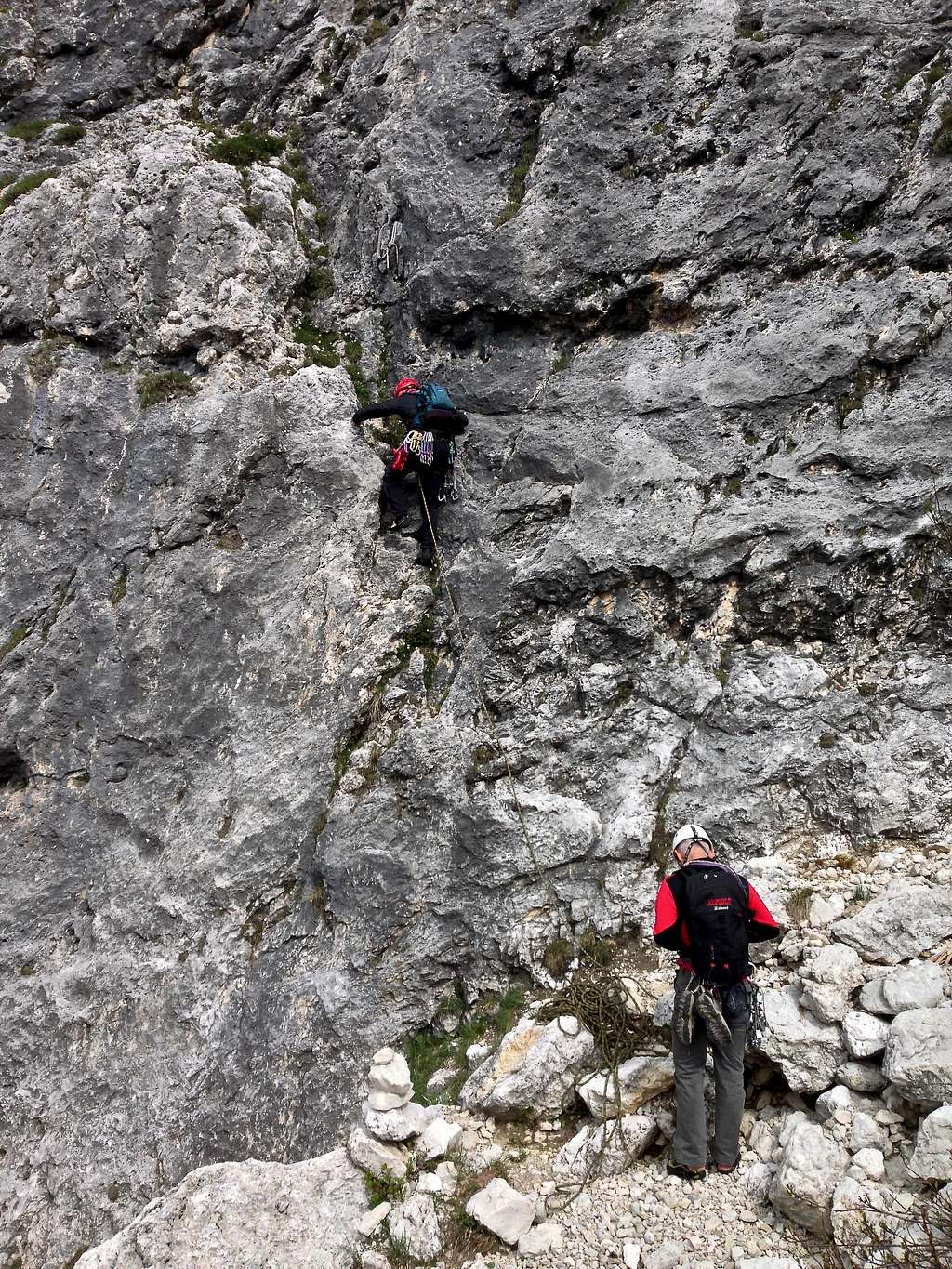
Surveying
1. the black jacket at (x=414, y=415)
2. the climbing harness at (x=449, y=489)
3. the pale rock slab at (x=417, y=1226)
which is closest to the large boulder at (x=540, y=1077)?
the pale rock slab at (x=417, y=1226)

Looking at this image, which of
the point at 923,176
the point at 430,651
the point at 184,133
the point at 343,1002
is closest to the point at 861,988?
the point at 343,1002

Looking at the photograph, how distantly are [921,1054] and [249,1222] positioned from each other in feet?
15.8

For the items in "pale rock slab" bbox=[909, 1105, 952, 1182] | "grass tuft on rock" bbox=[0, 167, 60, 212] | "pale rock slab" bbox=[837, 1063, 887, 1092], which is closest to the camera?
"pale rock slab" bbox=[909, 1105, 952, 1182]

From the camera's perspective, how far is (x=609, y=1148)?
18.2 feet

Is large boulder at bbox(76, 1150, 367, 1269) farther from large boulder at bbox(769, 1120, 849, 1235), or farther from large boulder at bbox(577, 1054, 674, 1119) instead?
large boulder at bbox(769, 1120, 849, 1235)

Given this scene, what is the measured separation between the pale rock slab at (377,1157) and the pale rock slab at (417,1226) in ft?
0.93

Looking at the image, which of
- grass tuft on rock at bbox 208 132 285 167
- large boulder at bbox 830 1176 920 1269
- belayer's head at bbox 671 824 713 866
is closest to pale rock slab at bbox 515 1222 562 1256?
large boulder at bbox 830 1176 920 1269

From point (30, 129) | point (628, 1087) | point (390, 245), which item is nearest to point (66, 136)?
point (30, 129)

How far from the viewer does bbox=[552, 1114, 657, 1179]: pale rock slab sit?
547cm

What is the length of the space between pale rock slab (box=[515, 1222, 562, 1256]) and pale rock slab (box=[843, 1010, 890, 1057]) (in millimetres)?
2200

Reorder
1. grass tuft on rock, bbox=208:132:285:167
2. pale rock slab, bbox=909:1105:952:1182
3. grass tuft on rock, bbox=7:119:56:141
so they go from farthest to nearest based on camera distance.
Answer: grass tuft on rock, bbox=7:119:56:141 → grass tuft on rock, bbox=208:132:285:167 → pale rock slab, bbox=909:1105:952:1182

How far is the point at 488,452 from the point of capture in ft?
31.7

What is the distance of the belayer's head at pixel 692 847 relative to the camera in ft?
18.9

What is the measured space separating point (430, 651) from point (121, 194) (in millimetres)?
8443
